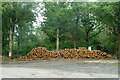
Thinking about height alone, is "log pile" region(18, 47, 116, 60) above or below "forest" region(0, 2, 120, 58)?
below

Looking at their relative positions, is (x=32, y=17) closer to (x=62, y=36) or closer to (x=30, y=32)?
(x=30, y=32)

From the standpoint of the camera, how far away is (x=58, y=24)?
2192 cm

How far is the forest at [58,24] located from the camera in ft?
54.5

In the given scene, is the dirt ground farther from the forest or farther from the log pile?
the forest

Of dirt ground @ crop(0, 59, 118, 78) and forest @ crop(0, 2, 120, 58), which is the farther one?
forest @ crop(0, 2, 120, 58)

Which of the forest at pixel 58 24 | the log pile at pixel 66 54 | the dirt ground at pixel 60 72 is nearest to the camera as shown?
the dirt ground at pixel 60 72

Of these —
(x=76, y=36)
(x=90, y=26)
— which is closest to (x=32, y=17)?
(x=76, y=36)

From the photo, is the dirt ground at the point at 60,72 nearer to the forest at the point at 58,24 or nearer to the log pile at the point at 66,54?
the log pile at the point at 66,54

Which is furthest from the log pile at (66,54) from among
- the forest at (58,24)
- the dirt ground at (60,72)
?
the dirt ground at (60,72)

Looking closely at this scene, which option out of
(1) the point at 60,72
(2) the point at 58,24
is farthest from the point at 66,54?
(1) the point at 60,72

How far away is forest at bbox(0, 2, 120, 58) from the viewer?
16.6 metres

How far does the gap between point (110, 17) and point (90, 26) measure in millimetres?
12108

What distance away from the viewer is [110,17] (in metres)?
15.7

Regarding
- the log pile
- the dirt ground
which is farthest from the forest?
the dirt ground
